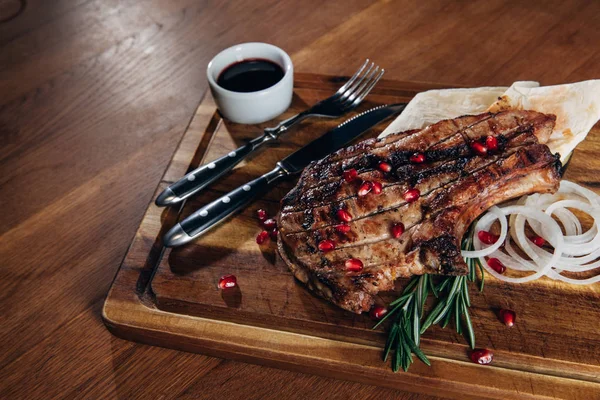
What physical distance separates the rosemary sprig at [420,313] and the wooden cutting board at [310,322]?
6 cm

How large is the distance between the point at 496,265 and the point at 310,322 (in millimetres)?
1047

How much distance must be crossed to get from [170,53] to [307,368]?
3134mm

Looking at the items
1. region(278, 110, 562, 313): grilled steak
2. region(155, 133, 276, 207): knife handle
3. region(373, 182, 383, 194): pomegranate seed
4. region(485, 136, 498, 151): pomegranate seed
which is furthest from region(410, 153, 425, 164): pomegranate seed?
region(155, 133, 276, 207): knife handle

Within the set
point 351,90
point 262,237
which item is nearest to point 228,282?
point 262,237

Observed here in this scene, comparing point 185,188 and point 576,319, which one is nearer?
point 576,319

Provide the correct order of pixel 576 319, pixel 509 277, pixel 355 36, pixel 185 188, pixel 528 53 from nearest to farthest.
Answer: pixel 576 319, pixel 509 277, pixel 185 188, pixel 528 53, pixel 355 36

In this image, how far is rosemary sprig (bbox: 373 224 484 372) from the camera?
2.56 meters

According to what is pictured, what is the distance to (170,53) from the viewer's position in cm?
465

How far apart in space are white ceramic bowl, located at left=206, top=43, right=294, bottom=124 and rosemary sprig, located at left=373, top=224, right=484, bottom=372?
1549 millimetres

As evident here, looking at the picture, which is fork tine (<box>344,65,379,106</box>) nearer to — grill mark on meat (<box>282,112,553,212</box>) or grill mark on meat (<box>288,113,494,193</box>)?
grill mark on meat (<box>288,113,494,193</box>)

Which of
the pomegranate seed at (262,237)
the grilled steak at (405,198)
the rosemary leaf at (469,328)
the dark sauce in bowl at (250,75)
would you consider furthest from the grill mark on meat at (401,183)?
the dark sauce in bowl at (250,75)

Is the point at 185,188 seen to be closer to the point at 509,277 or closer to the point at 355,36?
the point at 509,277

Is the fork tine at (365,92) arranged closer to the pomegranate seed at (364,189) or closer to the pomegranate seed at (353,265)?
the pomegranate seed at (364,189)

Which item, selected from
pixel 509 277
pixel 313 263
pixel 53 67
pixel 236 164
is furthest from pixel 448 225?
pixel 53 67
